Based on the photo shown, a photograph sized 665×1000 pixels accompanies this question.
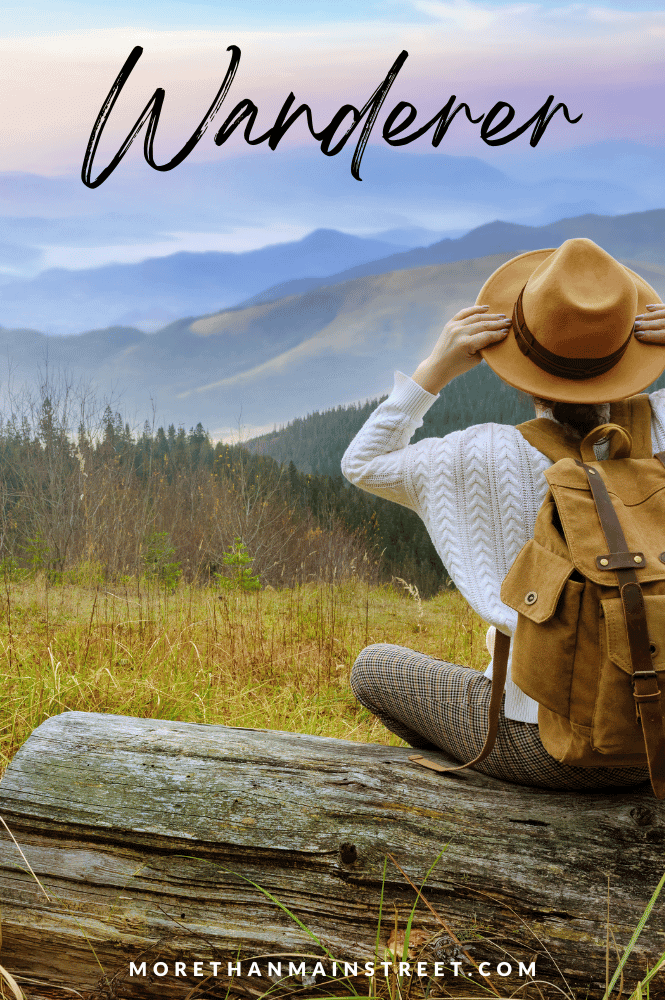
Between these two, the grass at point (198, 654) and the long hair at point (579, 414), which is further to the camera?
the grass at point (198, 654)

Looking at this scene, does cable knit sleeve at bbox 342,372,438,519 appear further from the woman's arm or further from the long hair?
the long hair

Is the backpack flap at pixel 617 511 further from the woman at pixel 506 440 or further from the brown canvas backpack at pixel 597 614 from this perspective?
the woman at pixel 506 440

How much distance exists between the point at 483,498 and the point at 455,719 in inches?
21.8

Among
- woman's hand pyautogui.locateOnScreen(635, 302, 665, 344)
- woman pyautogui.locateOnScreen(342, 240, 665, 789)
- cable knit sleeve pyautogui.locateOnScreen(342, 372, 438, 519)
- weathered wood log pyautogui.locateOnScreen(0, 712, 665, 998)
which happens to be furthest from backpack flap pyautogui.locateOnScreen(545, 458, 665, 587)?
weathered wood log pyautogui.locateOnScreen(0, 712, 665, 998)

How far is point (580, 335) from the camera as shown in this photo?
1618 mm

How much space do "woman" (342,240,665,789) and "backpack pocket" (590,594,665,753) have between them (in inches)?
13.1

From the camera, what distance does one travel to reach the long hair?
1704 millimetres

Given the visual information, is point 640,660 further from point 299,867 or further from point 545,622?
point 299,867

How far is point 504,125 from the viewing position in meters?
3.74

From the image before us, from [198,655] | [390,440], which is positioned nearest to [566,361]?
[390,440]

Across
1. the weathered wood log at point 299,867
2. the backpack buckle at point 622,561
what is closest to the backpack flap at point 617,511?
the backpack buckle at point 622,561

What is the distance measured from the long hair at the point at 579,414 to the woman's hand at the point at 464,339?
19 centimetres

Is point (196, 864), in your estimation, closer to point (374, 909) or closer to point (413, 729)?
point (374, 909)

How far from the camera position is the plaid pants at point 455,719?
5.73ft
